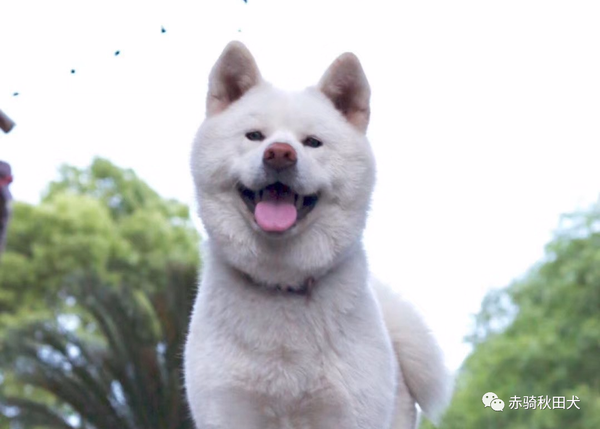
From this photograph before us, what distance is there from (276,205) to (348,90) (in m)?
0.83

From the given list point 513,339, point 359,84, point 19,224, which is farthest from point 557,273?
point 359,84

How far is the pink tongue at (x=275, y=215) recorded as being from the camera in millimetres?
5188

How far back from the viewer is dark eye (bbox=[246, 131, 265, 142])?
532cm

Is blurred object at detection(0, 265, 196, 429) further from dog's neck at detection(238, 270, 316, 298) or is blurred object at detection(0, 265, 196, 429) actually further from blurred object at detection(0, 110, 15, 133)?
blurred object at detection(0, 110, 15, 133)

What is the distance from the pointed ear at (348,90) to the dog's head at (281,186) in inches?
4.9

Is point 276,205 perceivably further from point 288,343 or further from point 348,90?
point 348,90

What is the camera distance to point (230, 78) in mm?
5668

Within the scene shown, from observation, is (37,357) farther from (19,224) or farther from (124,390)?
(19,224)

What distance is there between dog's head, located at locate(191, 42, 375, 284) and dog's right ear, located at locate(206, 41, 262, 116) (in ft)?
0.06

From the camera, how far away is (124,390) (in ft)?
53.3

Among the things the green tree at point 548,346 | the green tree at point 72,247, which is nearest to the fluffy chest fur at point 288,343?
the green tree at point 548,346

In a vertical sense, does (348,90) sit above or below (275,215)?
above

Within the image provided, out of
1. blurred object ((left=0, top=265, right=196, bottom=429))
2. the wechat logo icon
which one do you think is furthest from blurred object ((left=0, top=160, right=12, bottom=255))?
blurred object ((left=0, top=265, right=196, bottom=429))

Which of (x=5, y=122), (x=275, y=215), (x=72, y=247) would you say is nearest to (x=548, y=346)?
(x=72, y=247)
